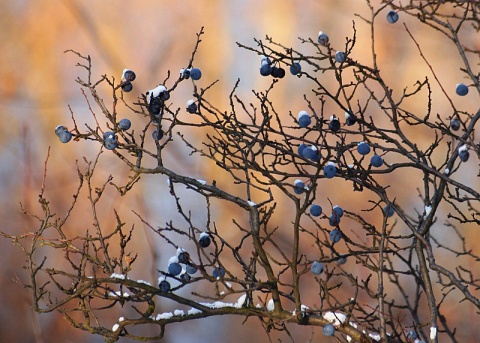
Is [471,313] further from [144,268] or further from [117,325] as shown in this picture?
[117,325]

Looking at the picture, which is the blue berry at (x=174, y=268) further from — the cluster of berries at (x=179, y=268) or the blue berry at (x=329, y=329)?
the blue berry at (x=329, y=329)

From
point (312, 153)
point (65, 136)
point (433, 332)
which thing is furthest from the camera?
point (65, 136)

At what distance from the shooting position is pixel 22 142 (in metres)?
5.24

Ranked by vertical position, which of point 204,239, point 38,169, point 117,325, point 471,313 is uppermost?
point 38,169

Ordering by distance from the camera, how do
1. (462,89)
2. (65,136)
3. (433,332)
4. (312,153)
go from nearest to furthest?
(433,332) < (312,153) < (65,136) < (462,89)

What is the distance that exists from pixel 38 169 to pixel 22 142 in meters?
0.37

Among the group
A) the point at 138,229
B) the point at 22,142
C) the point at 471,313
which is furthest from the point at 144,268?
the point at 471,313

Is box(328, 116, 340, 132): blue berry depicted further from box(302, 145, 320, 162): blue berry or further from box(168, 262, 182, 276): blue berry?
box(168, 262, 182, 276): blue berry

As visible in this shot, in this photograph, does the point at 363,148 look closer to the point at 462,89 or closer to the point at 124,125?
the point at 462,89

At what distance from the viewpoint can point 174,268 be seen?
4.57ft

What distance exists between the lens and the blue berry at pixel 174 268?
1393 millimetres

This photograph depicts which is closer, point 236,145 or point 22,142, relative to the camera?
point 236,145

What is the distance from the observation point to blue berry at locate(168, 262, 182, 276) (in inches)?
54.8

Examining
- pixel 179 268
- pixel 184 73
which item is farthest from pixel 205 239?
pixel 184 73
